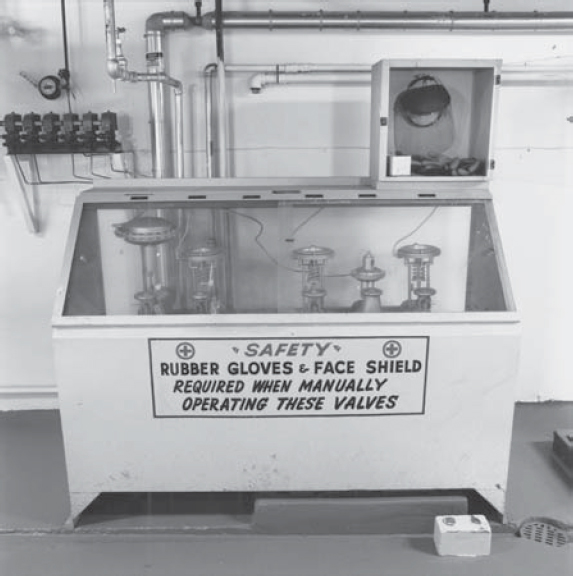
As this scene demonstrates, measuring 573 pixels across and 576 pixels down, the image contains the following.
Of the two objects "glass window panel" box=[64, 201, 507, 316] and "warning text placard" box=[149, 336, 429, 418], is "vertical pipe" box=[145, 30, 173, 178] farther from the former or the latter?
"warning text placard" box=[149, 336, 429, 418]

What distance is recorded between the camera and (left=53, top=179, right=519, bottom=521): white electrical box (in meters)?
1.92

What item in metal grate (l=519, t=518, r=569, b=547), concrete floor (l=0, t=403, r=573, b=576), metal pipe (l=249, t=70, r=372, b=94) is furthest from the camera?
metal pipe (l=249, t=70, r=372, b=94)

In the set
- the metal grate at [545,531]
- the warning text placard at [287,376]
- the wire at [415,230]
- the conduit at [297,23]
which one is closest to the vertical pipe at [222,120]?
the conduit at [297,23]

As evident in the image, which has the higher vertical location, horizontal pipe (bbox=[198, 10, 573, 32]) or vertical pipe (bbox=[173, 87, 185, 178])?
horizontal pipe (bbox=[198, 10, 573, 32])

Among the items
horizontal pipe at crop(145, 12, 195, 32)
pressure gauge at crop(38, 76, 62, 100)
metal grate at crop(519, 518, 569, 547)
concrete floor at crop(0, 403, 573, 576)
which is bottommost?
concrete floor at crop(0, 403, 573, 576)

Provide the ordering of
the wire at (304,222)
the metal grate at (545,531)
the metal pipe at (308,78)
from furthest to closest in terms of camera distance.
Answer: the metal pipe at (308,78) → the wire at (304,222) → the metal grate at (545,531)

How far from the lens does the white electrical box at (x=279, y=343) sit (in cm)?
192

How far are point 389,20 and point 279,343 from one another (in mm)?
1507

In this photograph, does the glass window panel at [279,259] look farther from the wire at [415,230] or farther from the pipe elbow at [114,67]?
the pipe elbow at [114,67]

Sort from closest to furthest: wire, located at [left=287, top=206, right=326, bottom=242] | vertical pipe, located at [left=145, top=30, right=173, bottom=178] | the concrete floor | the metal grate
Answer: the concrete floor < the metal grate < wire, located at [left=287, top=206, right=326, bottom=242] < vertical pipe, located at [left=145, top=30, right=173, bottom=178]

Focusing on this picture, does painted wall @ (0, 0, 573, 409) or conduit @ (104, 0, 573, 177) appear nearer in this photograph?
conduit @ (104, 0, 573, 177)

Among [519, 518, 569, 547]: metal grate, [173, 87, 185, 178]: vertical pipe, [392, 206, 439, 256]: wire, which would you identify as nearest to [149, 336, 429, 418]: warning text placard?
[392, 206, 439, 256]: wire

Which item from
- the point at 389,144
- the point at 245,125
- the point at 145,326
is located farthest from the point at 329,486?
the point at 245,125

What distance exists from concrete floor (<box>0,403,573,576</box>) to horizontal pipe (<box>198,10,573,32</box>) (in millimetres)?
1876
